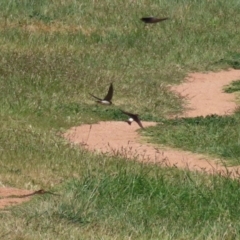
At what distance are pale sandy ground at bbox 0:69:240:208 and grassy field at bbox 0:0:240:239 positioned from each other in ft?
0.64

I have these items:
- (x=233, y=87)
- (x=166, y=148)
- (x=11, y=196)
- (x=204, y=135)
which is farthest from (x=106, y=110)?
(x=11, y=196)

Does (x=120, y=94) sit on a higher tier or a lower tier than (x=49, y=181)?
lower

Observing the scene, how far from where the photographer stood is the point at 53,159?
343 inches

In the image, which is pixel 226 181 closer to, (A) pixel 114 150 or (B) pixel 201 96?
(A) pixel 114 150

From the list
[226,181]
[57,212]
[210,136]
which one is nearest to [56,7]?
[210,136]

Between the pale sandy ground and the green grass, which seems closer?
the pale sandy ground

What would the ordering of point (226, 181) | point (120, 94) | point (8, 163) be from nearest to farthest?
point (226, 181), point (8, 163), point (120, 94)

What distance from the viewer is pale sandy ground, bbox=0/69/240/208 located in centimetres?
940

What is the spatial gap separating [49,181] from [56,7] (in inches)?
363

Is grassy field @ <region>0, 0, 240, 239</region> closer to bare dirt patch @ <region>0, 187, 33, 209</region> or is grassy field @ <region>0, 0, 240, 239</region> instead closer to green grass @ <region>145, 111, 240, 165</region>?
green grass @ <region>145, 111, 240, 165</region>

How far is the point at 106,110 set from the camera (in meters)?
12.0

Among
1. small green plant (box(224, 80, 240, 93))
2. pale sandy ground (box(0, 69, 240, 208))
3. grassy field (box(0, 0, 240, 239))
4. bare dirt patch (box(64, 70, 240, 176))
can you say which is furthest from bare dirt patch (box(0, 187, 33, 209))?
small green plant (box(224, 80, 240, 93))

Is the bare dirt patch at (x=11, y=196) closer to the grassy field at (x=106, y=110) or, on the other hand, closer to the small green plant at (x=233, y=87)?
the grassy field at (x=106, y=110)

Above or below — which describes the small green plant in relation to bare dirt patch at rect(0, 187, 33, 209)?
below
